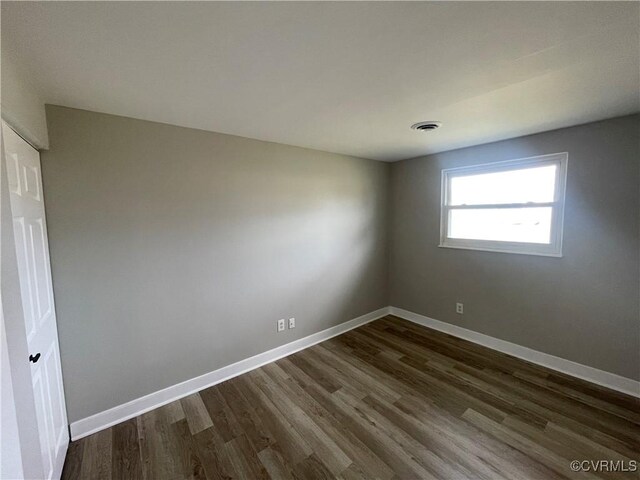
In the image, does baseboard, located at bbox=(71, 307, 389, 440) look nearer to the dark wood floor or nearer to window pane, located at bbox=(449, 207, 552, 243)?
the dark wood floor

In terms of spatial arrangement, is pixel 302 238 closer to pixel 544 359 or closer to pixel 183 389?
pixel 183 389

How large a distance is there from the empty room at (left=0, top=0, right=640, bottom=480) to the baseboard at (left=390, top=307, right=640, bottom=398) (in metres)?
0.02

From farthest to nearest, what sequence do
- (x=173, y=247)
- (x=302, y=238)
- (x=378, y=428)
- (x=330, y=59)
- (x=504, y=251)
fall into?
(x=302, y=238) → (x=504, y=251) → (x=173, y=247) → (x=378, y=428) → (x=330, y=59)

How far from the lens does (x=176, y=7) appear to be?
3.01 feet

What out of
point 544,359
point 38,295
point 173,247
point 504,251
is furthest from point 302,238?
point 544,359

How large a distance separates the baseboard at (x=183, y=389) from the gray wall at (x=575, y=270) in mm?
1799

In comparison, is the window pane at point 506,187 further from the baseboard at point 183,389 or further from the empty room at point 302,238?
the baseboard at point 183,389

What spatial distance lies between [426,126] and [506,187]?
1333mm

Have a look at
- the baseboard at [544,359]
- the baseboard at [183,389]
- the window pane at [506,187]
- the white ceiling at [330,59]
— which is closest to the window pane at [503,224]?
the window pane at [506,187]

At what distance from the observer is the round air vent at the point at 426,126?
7.13ft

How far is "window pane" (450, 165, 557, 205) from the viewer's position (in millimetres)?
2555

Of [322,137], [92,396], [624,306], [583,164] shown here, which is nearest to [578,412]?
[624,306]

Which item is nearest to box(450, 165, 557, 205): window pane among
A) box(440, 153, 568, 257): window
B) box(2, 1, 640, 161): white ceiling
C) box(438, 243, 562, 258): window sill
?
box(440, 153, 568, 257): window

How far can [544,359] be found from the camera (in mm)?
2576
